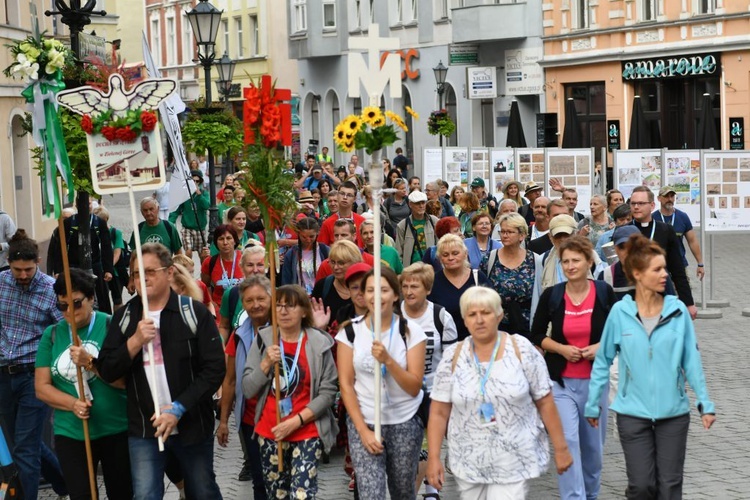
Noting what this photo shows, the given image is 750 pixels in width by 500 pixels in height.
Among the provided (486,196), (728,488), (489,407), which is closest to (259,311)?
(489,407)

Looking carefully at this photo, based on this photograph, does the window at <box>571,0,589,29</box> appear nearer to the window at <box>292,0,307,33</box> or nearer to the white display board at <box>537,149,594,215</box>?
the white display board at <box>537,149,594,215</box>

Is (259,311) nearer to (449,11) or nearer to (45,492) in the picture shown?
(45,492)

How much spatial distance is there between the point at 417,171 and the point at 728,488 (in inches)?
1662

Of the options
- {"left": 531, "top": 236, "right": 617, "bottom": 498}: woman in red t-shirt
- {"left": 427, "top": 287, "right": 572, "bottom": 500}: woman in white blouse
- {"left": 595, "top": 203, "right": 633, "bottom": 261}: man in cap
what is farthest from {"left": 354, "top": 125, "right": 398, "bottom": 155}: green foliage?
{"left": 595, "top": 203, "right": 633, "bottom": 261}: man in cap

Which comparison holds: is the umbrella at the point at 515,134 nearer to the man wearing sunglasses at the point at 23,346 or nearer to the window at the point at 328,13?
the window at the point at 328,13

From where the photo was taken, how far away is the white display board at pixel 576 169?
2423 cm

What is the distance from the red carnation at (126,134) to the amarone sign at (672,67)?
2986 cm

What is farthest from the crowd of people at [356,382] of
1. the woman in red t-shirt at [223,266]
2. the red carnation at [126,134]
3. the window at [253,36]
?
the window at [253,36]

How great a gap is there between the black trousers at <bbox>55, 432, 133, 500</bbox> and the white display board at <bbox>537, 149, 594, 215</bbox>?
55.8ft

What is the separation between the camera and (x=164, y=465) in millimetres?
7766

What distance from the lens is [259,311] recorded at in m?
8.66

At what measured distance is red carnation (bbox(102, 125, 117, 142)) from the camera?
8.27 m

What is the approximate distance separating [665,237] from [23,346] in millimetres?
5294

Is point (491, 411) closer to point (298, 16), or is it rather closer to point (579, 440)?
point (579, 440)
